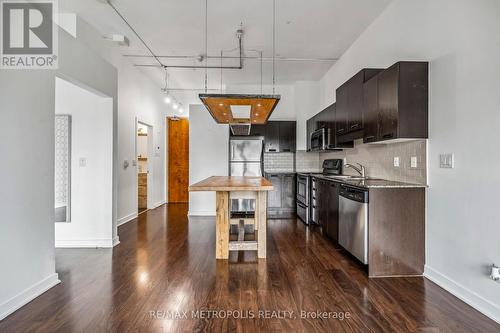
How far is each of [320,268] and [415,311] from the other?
96 centimetres

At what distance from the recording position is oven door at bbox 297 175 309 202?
4.85m

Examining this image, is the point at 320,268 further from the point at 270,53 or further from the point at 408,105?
the point at 270,53

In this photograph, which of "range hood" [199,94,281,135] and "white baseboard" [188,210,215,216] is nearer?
"range hood" [199,94,281,135]

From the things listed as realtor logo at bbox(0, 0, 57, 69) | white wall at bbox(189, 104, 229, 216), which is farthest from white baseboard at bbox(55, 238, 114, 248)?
white wall at bbox(189, 104, 229, 216)

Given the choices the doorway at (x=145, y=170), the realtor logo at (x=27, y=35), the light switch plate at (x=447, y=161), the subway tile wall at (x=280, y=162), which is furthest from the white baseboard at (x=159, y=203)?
the light switch plate at (x=447, y=161)

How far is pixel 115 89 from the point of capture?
3.73 m

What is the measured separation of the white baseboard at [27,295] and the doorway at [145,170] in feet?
12.1

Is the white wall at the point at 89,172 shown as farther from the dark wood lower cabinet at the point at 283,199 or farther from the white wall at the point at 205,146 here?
the dark wood lower cabinet at the point at 283,199

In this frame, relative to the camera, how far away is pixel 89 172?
3.60 m

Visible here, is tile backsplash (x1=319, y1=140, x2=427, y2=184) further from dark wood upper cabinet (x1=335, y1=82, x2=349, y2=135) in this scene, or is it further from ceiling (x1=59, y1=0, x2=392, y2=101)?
ceiling (x1=59, y1=0, x2=392, y2=101)

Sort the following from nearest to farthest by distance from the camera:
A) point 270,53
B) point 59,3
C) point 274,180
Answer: point 59,3
point 270,53
point 274,180

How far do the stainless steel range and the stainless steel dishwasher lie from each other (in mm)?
1231

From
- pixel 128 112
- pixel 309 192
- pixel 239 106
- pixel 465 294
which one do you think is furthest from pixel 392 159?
pixel 128 112

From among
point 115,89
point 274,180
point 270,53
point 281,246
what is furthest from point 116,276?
point 270,53
